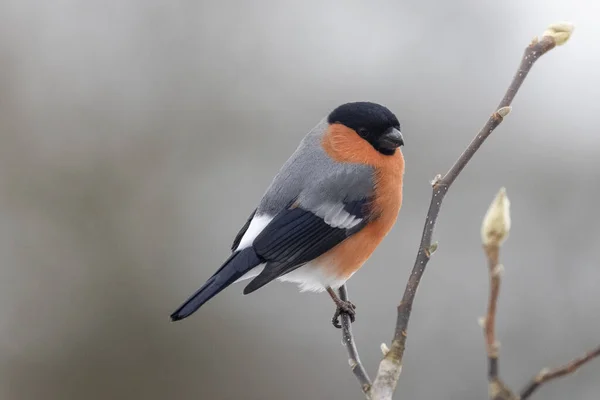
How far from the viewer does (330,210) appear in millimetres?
2568

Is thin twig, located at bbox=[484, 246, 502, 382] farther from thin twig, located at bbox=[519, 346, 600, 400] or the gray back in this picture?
the gray back

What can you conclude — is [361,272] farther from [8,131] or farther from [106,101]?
[8,131]

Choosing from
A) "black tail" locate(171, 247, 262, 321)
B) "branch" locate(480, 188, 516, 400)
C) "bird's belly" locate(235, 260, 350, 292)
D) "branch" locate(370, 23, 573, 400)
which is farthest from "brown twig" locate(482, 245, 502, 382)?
"bird's belly" locate(235, 260, 350, 292)

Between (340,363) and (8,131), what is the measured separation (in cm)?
A: 334

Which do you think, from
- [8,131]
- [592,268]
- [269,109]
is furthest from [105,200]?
[592,268]

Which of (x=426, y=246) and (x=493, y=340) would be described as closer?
(x=493, y=340)

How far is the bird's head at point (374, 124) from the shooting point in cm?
262

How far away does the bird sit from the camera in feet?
8.11

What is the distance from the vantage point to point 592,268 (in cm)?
527

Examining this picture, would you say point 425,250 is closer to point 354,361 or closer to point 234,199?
point 354,361

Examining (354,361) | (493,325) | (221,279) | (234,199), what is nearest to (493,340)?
(493,325)

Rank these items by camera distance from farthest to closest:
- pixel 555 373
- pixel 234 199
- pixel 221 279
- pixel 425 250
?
pixel 234 199 → pixel 221 279 → pixel 425 250 → pixel 555 373

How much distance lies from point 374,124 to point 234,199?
3.29 metres

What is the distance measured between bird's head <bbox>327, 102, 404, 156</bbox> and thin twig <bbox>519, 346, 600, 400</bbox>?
1721 millimetres
